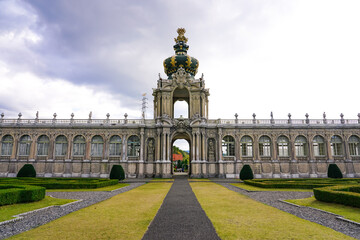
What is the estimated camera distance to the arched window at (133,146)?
4171 cm

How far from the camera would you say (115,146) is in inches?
1657

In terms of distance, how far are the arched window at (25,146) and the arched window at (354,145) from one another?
56.6m

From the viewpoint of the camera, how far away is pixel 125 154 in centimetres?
4125

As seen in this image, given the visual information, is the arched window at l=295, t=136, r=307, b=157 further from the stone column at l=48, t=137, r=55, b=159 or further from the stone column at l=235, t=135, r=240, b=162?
the stone column at l=48, t=137, r=55, b=159

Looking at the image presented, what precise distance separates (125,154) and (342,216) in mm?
34695

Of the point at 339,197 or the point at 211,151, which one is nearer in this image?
the point at 339,197

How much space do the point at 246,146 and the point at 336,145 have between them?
52.1 feet

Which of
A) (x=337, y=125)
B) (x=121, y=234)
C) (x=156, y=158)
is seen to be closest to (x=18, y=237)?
(x=121, y=234)

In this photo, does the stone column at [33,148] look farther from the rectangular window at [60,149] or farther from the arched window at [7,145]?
the arched window at [7,145]

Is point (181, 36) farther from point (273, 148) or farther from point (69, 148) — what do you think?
point (69, 148)

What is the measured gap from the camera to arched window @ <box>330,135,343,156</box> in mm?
41688

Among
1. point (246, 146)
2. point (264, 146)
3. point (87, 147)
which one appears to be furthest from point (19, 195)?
point (264, 146)

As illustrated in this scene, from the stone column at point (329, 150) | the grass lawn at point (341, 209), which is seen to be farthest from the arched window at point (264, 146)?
the grass lawn at point (341, 209)

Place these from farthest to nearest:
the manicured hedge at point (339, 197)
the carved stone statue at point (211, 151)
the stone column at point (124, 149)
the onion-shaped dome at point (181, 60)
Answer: the onion-shaped dome at point (181, 60), the carved stone statue at point (211, 151), the stone column at point (124, 149), the manicured hedge at point (339, 197)
